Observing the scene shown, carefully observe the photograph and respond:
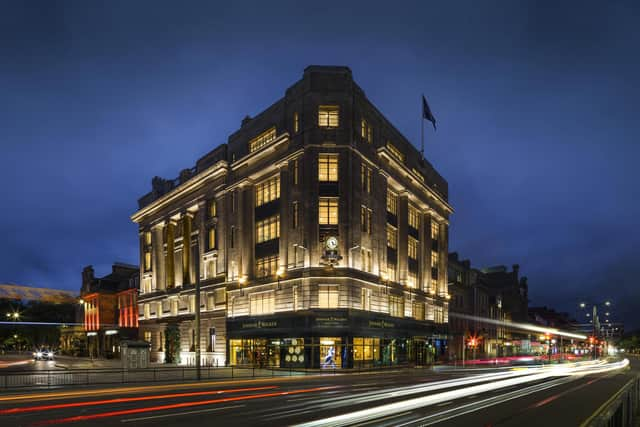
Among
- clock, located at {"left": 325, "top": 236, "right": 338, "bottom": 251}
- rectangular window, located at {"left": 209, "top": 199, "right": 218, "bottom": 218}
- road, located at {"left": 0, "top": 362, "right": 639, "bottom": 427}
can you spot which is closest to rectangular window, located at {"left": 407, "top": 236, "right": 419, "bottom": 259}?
clock, located at {"left": 325, "top": 236, "right": 338, "bottom": 251}

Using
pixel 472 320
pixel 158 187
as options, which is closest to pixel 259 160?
pixel 158 187

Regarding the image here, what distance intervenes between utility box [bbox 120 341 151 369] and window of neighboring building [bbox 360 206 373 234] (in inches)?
1009

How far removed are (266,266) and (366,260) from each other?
11594 millimetres

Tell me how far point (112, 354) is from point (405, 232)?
184 feet

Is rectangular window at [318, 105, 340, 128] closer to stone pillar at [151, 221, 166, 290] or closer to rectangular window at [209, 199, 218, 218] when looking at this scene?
rectangular window at [209, 199, 218, 218]

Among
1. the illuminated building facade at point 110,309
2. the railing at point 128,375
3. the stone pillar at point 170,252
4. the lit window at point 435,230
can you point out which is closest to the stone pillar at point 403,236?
the lit window at point 435,230

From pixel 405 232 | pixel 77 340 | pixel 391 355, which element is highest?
pixel 405 232

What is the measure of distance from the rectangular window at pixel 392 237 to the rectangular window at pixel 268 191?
591 inches

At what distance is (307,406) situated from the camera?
69.1 ft

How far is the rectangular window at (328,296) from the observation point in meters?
50.6

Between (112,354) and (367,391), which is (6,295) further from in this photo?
(367,391)

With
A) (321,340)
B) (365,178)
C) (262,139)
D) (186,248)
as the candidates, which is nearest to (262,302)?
(321,340)

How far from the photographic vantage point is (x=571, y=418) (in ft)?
60.3

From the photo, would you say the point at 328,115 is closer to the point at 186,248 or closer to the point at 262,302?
the point at 262,302
